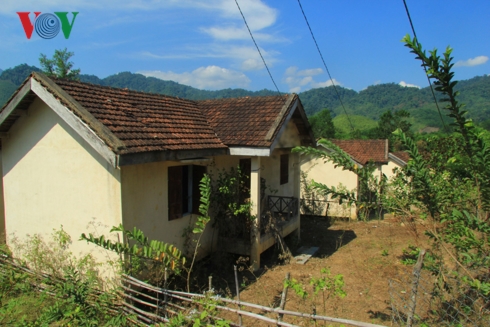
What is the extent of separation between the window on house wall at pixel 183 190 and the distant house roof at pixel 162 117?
0.73 metres

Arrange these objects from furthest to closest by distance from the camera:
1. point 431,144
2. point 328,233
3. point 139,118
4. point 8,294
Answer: point 431,144 → point 328,233 → point 139,118 → point 8,294

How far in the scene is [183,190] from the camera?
8602mm

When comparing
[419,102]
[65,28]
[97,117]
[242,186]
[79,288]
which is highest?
[419,102]

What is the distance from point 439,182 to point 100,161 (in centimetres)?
572

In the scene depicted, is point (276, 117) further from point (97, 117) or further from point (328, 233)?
point (328, 233)

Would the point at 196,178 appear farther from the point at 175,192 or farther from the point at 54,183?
the point at 54,183

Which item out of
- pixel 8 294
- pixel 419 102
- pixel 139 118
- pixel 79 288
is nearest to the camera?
pixel 79 288

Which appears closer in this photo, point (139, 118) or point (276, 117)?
point (139, 118)

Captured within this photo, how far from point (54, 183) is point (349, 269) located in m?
7.60

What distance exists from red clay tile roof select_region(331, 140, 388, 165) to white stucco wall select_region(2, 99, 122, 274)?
606 inches

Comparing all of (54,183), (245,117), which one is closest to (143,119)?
(54,183)

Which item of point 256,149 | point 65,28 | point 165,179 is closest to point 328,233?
point 256,149

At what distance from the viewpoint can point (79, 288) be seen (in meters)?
5.77

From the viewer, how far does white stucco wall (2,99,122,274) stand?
6.61 m
